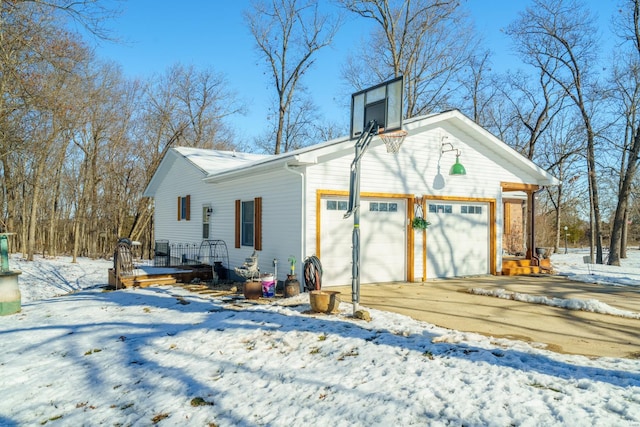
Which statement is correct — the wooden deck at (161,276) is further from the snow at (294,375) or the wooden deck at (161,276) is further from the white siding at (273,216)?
the snow at (294,375)

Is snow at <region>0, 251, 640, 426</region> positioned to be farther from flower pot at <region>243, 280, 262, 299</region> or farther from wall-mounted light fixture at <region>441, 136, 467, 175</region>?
wall-mounted light fixture at <region>441, 136, 467, 175</region>

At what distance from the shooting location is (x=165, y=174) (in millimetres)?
16875

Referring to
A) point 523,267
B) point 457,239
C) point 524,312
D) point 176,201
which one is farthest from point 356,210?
point 176,201

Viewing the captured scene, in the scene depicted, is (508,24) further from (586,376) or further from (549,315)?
(586,376)

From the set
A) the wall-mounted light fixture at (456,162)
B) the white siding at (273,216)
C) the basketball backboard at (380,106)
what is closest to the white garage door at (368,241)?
the white siding at (273,216)

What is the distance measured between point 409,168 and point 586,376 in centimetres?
693

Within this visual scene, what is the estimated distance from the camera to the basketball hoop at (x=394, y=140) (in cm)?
921

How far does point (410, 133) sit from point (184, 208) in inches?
329

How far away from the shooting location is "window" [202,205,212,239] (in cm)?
1312

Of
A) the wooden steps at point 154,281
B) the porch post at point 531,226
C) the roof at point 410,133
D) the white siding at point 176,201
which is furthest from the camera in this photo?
the white siding at point 176,201

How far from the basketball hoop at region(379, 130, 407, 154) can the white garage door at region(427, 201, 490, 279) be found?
73.9 inches

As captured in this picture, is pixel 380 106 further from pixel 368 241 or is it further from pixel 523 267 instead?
pixel 523 267

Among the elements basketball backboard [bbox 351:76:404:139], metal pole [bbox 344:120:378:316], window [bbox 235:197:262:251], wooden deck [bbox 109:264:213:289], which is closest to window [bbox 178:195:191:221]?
wooden deck [bbox 109:264:213:289]

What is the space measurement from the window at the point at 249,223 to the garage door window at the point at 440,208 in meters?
4.24
